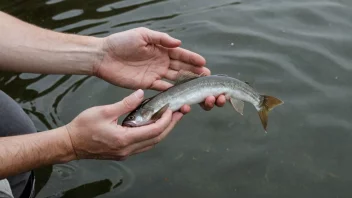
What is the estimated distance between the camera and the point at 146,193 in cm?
381

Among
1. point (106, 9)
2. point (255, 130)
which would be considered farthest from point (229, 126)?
point (106, 9)

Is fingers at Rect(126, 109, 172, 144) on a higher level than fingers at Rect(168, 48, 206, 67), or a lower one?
lower

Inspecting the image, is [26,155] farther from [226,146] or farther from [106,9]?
[106,9]

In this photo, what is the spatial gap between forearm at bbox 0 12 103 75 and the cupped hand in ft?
0.36

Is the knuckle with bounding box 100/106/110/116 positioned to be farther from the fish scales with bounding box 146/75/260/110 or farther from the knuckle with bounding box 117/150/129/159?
the fish scales with bounding box 146/75/260/110

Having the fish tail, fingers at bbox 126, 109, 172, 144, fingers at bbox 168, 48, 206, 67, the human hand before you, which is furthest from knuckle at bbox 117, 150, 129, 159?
the fish tail

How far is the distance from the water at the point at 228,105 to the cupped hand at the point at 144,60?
30.4 inches

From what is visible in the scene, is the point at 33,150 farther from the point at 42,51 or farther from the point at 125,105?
the point at 42,51

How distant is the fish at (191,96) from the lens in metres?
3.12

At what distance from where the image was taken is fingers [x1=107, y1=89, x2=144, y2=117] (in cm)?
283

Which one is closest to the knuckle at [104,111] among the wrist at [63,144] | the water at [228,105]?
the wrist at [63,144]

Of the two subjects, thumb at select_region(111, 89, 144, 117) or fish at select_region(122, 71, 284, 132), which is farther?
fish at select_region(122, 71, 284, 132)

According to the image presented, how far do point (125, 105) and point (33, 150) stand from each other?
61 centimetres

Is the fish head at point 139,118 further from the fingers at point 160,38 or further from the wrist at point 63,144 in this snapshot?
the fingers at point 160,38
